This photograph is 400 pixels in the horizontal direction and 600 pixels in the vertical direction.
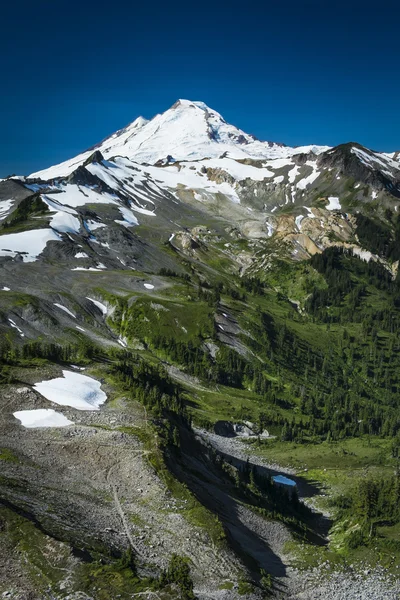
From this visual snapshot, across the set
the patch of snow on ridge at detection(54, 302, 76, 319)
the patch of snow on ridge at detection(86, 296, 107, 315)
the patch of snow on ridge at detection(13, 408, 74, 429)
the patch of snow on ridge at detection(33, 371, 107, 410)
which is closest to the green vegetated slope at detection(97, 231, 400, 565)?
the patch of snow on ridge at detection(86, 296, 107, 315)

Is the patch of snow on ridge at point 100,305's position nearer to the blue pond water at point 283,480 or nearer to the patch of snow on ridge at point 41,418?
the blue pond water at point 283,480

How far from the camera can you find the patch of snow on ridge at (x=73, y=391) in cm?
7394

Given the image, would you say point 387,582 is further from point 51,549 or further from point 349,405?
point 349,405

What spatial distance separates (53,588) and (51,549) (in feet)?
13.2

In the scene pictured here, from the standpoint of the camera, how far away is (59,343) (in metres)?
136

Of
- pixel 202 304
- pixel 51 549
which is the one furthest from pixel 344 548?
pixel 202 304

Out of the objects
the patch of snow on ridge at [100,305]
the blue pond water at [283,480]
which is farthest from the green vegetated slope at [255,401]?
the blue pond water at [283,480]

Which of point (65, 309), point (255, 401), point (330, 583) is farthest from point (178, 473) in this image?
point (65, 309)

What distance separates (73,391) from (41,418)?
11831 millimetres

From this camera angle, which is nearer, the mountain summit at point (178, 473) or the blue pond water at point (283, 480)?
the mountain summit at point (178, 473)

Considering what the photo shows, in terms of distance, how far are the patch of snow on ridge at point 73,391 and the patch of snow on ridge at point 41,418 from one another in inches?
160

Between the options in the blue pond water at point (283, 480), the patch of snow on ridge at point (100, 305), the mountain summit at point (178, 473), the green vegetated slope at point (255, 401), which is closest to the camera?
the mountain summit at point (178, 473)

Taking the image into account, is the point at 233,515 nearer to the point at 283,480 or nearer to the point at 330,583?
the point at 330,583

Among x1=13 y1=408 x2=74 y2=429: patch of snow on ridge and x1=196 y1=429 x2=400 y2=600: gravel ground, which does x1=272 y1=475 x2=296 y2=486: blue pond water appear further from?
x1=13 y1=408 x2=74 y2=429: patch of snow on ridge
